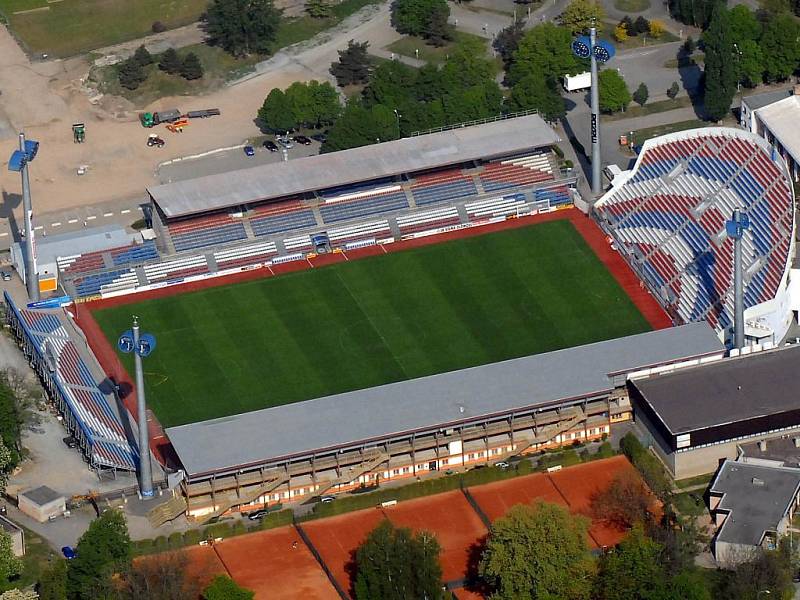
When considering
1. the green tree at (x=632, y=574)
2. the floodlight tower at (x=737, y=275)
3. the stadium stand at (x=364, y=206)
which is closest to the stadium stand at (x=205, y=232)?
the stadium stand at (x=364, y=206)

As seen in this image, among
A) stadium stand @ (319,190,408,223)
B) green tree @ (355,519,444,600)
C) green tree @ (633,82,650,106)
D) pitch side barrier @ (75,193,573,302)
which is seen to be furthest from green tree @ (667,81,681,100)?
green tree @ (355,519,444,600)

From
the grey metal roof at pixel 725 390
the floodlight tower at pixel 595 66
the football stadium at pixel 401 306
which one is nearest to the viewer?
the grey metal roof at pixel 725 390

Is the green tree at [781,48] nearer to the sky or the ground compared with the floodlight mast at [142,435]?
nearer to the ground

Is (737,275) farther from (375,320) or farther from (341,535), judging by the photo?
(341,535)

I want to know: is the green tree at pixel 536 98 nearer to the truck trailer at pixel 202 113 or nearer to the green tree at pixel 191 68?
the truck trailer at pixel 202 113

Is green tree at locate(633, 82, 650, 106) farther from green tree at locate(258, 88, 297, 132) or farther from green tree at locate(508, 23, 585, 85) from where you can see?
green tree at locate(258, 88, 297, 132)

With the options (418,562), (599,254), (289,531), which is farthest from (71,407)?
(599,254)
